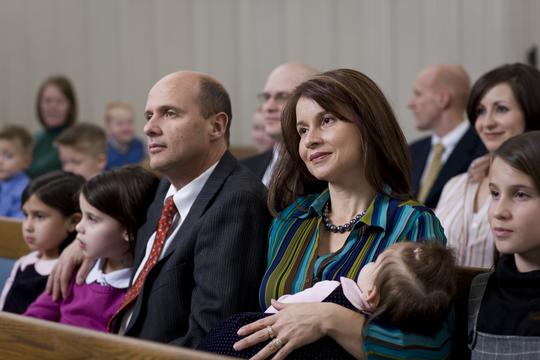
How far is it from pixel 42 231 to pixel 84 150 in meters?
1.56

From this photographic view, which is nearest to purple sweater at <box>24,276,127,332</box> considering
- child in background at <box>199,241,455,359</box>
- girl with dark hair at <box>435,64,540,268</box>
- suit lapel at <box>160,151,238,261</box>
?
suit lapel at <box>160,151,238,261</box>

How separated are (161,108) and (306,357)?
3.57ft

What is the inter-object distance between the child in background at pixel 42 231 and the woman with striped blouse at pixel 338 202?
123 centimetres

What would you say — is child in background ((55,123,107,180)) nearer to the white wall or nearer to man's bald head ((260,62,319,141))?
man's bald head ((260,62,319,141))

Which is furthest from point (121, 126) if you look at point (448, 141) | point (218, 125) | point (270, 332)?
point (270, 332)

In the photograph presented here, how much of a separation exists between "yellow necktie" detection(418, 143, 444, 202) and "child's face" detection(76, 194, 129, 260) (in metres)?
2.04

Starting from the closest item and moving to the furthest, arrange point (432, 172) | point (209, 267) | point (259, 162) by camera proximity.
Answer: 1. point (209, 267)
2. point (259, 162)
3. point (432, 172)

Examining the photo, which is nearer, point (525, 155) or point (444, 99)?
point (525, 155)

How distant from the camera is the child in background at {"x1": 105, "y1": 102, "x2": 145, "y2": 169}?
7.52m

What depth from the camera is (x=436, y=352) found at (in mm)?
2461

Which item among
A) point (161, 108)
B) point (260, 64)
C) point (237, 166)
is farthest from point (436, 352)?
point (260, 64)

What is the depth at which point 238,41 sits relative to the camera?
851cm

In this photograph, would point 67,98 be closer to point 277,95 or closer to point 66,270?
point 277,95

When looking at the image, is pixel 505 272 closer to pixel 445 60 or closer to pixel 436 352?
pixel 436 352
